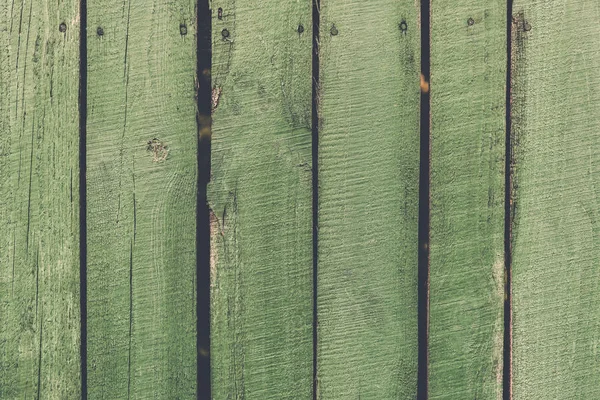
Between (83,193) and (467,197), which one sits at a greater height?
(83,193)

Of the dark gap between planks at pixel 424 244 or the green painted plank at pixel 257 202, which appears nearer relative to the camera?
the green painted plank at pixel 257 202

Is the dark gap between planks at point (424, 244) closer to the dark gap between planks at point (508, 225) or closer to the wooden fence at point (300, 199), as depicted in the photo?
the wooden fence at point (300, 199)

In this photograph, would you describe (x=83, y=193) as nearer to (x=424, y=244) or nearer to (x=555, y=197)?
(x=424, y=244)

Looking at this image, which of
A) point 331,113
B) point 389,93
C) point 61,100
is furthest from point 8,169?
point 389,93

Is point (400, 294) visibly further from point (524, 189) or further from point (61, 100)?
point (61, 100)

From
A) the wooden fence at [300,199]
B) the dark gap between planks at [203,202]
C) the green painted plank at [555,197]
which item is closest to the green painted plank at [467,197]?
the wooden fence at [300,199]

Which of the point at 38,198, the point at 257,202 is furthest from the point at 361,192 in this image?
the point at 38,198
